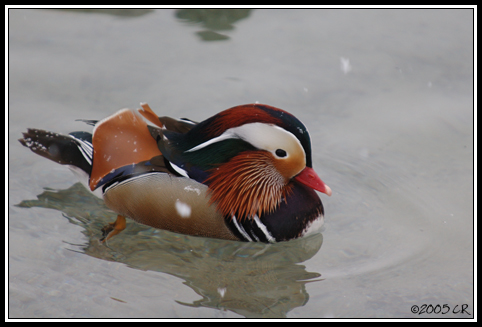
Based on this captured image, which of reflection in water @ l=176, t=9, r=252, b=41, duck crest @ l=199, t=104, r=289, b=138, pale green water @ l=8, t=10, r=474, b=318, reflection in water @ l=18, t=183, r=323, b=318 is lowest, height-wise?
reflection in water @ l=18, t=183, r=323, b=318

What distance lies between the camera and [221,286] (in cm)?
393

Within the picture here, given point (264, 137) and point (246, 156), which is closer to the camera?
point (264, 137)

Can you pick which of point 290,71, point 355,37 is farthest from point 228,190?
point 355,37

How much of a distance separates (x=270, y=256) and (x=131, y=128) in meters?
1.41

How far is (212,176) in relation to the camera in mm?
4195

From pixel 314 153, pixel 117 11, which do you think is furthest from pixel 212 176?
pixel 117 11

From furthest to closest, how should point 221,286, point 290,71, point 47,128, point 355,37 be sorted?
1. point 355,37
2. point 290,71
3. point 47,128
4. point 221,286

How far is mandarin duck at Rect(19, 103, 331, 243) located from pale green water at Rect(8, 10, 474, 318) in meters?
0.19

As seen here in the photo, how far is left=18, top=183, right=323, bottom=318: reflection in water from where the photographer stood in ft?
12.5

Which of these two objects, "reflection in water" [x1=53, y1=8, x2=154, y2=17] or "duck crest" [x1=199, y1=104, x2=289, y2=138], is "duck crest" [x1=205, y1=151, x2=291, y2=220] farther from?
"reflection in water" [x1=53, y1=8, x2=154, y2=17]

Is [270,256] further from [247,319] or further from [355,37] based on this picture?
[355,37]

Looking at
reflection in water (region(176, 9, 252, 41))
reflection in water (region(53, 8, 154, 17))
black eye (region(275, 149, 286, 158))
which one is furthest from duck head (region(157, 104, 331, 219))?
reflection in water (region(53, 8, 154, 17))

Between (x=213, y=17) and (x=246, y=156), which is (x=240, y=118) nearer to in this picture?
(x=246, y=156)

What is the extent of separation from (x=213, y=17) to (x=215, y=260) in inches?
160
